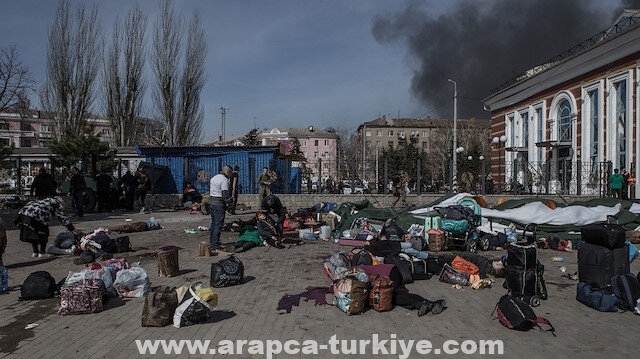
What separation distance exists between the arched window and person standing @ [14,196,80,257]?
27896mm

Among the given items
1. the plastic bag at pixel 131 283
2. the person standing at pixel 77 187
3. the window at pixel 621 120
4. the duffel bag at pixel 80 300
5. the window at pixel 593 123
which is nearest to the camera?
the duffel bag at pixel 80 300

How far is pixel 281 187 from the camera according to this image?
23453 mm

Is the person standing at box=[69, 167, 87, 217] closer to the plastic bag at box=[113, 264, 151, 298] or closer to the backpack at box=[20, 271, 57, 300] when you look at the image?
the backpack at box=[20, 271, 57, 300]

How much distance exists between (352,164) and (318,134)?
3459 inches

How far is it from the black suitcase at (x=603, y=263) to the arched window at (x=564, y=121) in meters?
24.5

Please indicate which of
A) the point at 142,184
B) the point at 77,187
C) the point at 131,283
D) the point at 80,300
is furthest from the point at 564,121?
the point at 80,300

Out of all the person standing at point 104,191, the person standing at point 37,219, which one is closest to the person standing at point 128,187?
the person standing at point 104,191

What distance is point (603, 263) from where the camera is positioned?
24.2 ft

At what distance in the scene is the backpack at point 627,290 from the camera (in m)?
6.63

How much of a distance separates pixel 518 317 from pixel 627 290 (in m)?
1.98

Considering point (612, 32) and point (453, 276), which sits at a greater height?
point (612, 32)

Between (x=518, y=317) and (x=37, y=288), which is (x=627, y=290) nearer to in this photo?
(x=518, y=317)

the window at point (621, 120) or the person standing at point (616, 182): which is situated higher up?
the window at point (621, 120)

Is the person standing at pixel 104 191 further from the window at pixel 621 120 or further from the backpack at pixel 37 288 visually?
the window at pixel 621 120
